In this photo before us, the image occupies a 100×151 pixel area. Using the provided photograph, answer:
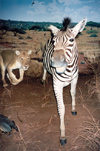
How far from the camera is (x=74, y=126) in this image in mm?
1853

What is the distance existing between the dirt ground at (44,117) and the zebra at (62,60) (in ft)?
0.30

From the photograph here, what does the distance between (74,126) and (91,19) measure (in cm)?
124

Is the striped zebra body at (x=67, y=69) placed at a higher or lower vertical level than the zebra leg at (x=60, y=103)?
higher

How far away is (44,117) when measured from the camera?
1.87 m

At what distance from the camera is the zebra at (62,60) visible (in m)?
1.44

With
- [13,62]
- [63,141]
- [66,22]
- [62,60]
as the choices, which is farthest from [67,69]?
[63,141]

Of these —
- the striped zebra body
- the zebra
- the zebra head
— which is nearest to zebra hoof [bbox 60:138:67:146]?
the zebra

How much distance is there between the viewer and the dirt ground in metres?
1.71

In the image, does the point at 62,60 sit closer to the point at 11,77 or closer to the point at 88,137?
the point at 11,77

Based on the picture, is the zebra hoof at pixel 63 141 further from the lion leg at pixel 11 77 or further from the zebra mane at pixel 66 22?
the zebra mane at pixel 66 22

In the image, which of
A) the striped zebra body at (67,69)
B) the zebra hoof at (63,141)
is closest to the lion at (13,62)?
the striped zebra body at (67,69)

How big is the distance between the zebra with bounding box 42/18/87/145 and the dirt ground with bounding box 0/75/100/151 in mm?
90

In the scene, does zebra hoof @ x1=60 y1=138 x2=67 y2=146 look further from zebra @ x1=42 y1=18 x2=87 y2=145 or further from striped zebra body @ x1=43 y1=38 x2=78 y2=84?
striped zebra body @ x1=43 y1=38 x2=78 y2=84

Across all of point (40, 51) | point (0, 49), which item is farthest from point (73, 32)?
point (0, 49)
